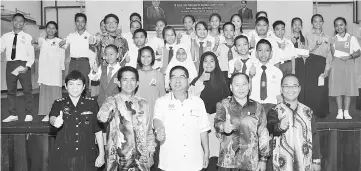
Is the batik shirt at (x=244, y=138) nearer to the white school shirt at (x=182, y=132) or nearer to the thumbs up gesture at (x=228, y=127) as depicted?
the thumbs up gesture at (x=228, y=127)

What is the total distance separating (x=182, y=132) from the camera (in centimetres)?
291

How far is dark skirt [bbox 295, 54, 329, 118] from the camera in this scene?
590 centimetres

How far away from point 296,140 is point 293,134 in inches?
2.0

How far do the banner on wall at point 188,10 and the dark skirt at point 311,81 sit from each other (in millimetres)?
2214

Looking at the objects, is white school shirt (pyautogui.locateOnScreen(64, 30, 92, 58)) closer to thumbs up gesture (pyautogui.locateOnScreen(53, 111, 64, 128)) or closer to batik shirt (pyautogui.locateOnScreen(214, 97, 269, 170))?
thumbs up gesture (pyautogui.locateOnScreen(53, 111, 64, 128))

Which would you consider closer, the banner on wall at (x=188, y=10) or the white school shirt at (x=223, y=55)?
the white school shirt at (x=223, y=55)

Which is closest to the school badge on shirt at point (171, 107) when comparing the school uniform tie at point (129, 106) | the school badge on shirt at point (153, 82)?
the school uniform tie at point (129, 106)

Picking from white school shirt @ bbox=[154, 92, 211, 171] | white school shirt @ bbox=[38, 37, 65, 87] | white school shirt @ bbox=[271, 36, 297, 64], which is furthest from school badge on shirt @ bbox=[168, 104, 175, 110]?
white school shirt @ bbox=[38, 37, 65, 87]

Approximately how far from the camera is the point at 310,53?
5793 mm

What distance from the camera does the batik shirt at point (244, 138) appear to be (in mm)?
2846

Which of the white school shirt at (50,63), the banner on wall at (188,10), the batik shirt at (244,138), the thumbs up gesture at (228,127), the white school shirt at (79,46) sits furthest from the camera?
the banner on wall at (188,10)

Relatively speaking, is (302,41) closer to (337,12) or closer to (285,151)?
(285,151)

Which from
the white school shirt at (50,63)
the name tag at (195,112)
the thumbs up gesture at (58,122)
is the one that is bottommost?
the thumbs up gesture at (58,122)

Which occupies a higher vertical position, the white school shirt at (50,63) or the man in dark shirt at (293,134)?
the white school shirt at (50,63)
